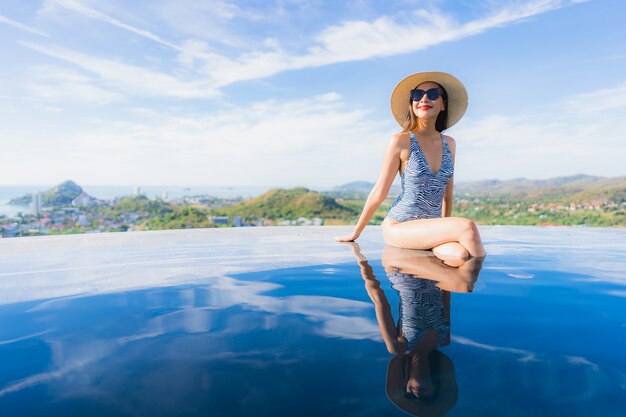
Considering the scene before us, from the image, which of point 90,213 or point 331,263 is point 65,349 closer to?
point 331,263

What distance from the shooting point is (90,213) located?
1049 inches

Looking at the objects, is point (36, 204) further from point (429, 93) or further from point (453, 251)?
point (453, 251)

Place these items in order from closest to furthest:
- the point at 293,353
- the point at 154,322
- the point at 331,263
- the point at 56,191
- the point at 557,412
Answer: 1. the point at 557,412
2. the point at 293,353
3. the point at 154,322
4. the point at 331,263
5. the point at 56,191

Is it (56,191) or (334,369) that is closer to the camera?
(334,369)

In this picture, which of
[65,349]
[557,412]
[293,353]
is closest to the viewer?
[557,412]

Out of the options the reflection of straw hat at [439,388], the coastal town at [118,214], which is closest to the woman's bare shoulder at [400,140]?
the reflection of straw hat at [439,388]

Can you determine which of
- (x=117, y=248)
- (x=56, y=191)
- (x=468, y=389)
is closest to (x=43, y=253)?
(x=117, y=248)

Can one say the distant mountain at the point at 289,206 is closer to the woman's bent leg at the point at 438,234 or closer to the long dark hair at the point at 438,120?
the long dark hair at the point at 438,120

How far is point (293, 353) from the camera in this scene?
5.10 feet

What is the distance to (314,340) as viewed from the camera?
1.68 metres

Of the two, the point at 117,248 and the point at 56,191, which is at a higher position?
the point at 56,191

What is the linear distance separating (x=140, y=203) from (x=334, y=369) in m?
32.2

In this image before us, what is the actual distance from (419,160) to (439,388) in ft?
8.97

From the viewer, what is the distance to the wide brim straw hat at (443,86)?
3.84 m
